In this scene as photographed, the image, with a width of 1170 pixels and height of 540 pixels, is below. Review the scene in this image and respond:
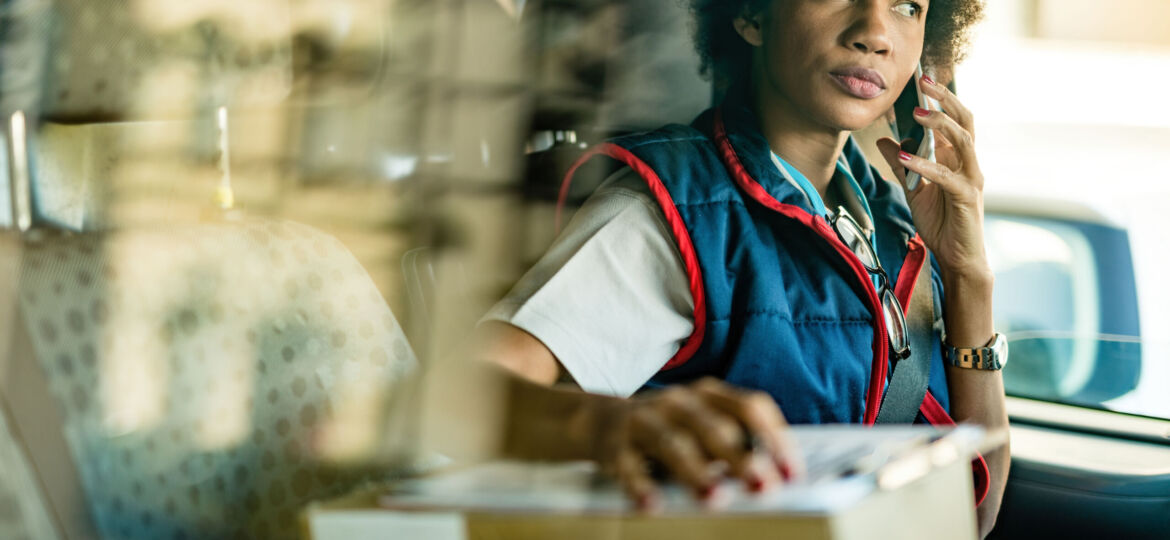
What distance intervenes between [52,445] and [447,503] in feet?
1.10

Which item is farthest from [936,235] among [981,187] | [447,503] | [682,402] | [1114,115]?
[447,503]

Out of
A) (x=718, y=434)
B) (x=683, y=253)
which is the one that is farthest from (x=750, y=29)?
(x=718, y=434)

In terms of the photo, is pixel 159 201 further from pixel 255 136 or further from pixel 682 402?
pixel 682 402

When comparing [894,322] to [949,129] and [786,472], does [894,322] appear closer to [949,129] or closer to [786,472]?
[949,129]

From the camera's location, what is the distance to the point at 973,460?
1.17m

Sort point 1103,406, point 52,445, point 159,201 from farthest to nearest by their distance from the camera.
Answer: point 1103,406 < point 159,201 < point 52,445

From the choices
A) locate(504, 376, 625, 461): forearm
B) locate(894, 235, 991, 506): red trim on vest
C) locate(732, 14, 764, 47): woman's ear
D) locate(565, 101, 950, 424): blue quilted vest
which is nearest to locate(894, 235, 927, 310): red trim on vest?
locate(894, 235, 991, 506): red trim on vest

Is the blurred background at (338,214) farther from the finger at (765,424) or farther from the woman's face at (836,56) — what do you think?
the finger at (765,424)

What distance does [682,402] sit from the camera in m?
0.54

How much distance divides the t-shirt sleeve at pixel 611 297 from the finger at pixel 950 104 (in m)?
0.44

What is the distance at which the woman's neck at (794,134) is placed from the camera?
1.09 metres

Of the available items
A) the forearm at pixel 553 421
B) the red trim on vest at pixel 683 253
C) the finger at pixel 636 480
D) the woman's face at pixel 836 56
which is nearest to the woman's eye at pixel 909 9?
the woman's face at pixel 836 56

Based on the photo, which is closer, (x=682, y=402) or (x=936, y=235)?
(x=682, y=402)

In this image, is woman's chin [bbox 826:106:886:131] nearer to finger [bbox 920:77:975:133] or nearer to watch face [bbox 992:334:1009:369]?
finger [bbox 920:77:975:133]
